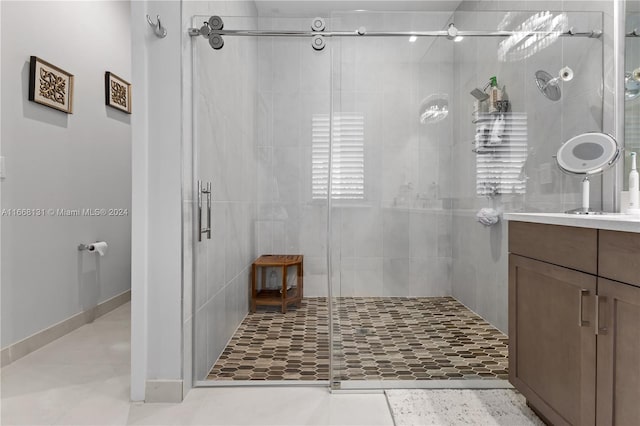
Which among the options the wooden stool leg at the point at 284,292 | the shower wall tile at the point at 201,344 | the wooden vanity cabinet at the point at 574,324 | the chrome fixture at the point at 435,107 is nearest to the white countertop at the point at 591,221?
the wooden vanity cabinet at the point at 574,324

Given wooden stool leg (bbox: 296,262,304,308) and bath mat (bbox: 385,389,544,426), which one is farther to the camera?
wooden stool leg (bbox: 296,262,304,308)

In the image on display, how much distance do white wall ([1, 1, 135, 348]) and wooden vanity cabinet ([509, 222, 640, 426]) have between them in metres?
2.76

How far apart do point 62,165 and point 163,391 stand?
75.6 inches

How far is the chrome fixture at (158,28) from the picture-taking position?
193 centimetres

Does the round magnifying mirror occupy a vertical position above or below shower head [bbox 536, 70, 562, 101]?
below

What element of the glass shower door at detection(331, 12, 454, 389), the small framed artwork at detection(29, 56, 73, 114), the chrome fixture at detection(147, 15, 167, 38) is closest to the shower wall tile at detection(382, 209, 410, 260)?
the glass shower door at detection(331, 12, 454, 389)

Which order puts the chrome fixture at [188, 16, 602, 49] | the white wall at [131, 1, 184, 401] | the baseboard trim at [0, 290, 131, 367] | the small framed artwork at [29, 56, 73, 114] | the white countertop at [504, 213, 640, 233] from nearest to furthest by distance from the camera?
the white countertop at [504, 213, 640, 233] → the white wall at [131, 1, 184, 401] → the chrome fixture at [188, 16, 602, 49] → the baseboard trim at [0, 290, 131, 367] → the small framed artwork at [29, 56, 73, 114]

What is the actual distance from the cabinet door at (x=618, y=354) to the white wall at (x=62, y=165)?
2.92 metres

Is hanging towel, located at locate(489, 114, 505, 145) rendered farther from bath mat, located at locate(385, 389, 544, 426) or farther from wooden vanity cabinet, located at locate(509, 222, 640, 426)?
bath mat, located at locate(385, 389, 544, 426)

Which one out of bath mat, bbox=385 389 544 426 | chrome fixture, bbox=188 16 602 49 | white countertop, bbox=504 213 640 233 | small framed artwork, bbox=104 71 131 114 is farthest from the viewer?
small framed artwork, bbox=104 71 131 114

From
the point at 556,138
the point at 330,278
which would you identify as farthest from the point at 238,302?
the point at 556,138

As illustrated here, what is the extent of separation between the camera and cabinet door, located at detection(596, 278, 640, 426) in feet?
4.05

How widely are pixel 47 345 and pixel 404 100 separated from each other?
8.90ft

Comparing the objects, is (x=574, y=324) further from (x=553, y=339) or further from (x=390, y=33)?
(x=390, y=33)
